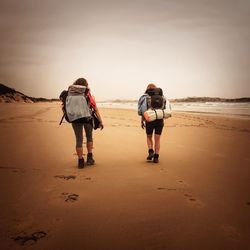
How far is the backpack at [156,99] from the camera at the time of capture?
199 inches

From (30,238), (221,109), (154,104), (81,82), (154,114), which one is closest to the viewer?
(30,238)

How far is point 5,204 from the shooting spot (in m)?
2.91

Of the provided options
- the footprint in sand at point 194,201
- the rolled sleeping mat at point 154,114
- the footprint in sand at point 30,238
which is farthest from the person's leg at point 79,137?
the footprint in sand at point 30,238

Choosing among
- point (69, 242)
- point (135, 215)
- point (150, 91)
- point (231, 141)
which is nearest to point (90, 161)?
point (150, 91)

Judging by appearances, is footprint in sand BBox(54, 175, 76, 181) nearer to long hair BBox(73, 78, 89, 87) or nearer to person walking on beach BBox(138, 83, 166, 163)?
long hair BBox(73, 78, 89, 87)

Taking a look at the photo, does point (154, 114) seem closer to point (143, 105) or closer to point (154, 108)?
point (154, 108)

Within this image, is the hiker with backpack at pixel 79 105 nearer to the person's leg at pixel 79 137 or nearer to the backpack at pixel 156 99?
the person's leg at pixel 79 137

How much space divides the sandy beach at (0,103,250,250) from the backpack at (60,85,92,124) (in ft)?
3.23

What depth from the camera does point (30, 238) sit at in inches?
86.4

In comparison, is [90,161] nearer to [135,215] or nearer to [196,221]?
[135,215]

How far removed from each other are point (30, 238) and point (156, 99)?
360 centimetres

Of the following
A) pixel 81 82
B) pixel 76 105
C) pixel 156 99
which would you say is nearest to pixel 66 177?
pixel 76 105

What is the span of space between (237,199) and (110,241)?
1.87 m

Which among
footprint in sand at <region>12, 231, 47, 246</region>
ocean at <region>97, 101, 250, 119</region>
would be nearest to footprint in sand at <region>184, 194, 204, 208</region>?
footprint in sand at <region>12, 231, 47, 246</region>
